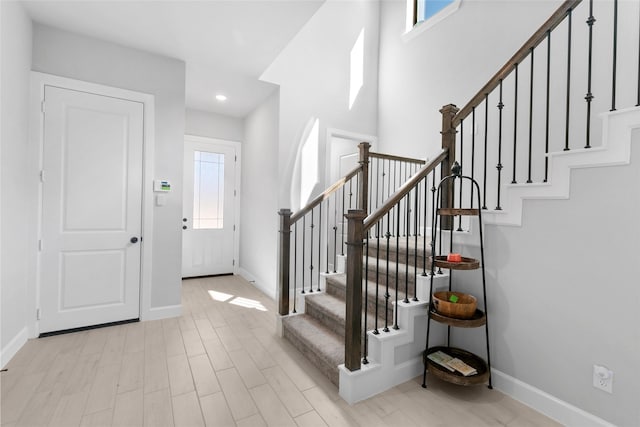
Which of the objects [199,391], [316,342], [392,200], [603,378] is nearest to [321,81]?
[392,200]

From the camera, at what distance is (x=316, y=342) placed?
2.38 m

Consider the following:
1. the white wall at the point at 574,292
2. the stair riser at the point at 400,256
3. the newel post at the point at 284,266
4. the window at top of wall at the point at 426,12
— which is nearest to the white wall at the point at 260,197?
the newel post at the point at 284,266

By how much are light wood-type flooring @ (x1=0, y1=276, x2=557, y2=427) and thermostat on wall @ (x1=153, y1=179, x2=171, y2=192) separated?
4.85 ft

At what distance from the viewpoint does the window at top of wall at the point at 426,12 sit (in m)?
3.89

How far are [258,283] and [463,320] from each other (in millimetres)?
3268

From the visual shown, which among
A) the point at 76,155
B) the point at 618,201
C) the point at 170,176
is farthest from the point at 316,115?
the point at 618,201

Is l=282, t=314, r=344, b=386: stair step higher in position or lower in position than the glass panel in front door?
lower

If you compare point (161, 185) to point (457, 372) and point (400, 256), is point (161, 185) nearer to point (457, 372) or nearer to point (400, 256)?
point (400, 256)

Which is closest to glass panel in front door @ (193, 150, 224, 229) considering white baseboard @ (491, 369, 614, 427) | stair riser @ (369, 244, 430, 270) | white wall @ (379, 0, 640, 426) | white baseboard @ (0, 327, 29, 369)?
white baseboard @ (0, 327, 29, 369)

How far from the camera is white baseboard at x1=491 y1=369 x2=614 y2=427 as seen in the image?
1.67 m

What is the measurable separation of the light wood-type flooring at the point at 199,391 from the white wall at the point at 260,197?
1.54 metres

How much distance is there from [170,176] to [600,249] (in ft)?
12.0

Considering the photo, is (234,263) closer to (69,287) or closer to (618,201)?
(69,287)

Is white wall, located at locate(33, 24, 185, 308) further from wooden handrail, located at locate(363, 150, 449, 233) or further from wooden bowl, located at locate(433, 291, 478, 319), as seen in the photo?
wooden bowl, located at locate(433, 291, 478, 319)
